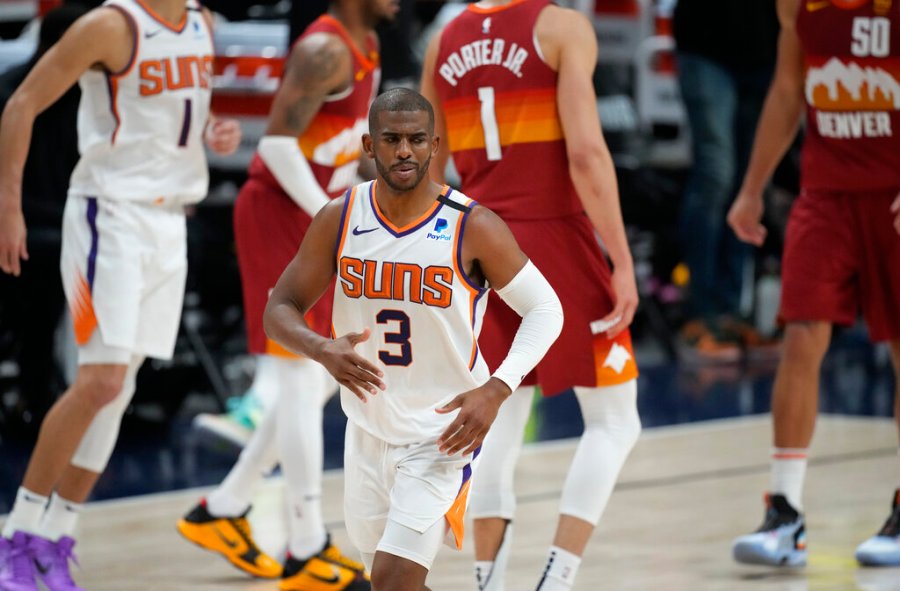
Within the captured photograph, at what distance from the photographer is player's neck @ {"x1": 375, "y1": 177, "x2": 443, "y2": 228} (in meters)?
3.63

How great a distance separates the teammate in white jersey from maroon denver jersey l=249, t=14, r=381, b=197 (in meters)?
1.39

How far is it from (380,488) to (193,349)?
4765mm

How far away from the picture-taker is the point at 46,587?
15.6ft

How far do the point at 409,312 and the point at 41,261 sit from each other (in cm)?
431

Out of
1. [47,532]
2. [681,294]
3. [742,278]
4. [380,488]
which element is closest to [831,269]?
[380,488]

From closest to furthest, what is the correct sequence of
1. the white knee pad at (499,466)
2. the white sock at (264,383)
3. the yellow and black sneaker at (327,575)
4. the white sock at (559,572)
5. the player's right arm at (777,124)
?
the white sock at (559,572) < the white knee pad at (499,466) < the yellow and black sneaker at (327,575) < the player's right arm at (777,124) < the white sock at (264,383)

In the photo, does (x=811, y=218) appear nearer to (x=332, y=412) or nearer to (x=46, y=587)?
(x=46, y=587)

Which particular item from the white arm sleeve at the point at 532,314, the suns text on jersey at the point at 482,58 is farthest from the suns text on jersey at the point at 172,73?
the white arm sleeve at the point at 532,314

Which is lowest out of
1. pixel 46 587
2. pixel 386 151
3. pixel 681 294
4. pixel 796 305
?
pixel 681 294

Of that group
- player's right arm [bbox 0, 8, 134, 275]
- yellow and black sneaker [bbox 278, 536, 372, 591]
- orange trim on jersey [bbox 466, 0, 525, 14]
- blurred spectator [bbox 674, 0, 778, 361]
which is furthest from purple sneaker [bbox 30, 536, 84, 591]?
blurred spectator [bbox 674, 0, 778, 361]

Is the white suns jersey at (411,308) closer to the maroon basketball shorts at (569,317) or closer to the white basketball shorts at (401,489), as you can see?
the white basketball shorts at (401,489)

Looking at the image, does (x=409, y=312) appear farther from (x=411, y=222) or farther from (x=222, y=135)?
(x=222, y=135)

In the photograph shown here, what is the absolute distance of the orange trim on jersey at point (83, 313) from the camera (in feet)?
15.5

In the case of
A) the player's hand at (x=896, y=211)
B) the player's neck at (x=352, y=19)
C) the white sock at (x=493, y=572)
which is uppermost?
the player's neck at (x=352, y=19)
